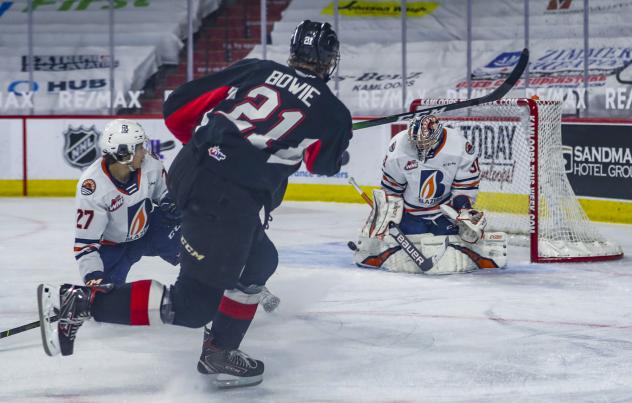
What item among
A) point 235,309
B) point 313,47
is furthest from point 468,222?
point 313,47

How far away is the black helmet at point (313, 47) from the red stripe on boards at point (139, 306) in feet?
2.41

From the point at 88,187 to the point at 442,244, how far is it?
2140 millimetres

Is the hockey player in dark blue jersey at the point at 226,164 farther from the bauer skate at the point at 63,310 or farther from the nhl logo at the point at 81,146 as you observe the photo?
the nhl logo at the point at 81,146

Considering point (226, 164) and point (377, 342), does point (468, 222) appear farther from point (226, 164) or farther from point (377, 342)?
point (226, 164)

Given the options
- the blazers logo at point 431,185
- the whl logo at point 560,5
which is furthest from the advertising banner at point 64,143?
the blazers logo at point 431,185

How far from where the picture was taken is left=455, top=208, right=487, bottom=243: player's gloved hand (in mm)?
5293

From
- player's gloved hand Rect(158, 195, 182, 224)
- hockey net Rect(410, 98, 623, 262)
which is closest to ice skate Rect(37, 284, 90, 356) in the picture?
player's gloved hand Rect(158, 195, 182, 224)

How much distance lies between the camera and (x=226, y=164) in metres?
2.81

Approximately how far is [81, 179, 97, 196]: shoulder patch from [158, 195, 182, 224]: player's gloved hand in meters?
0.32

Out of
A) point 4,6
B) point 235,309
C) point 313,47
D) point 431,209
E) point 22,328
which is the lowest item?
point 22,328

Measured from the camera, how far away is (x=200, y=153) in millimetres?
2832

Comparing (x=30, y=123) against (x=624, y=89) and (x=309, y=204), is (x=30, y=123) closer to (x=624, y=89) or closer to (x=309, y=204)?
(x=309, y=204)

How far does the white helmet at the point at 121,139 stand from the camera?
361 centimetres

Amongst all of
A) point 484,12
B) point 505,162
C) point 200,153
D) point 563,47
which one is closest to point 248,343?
point 200,153
